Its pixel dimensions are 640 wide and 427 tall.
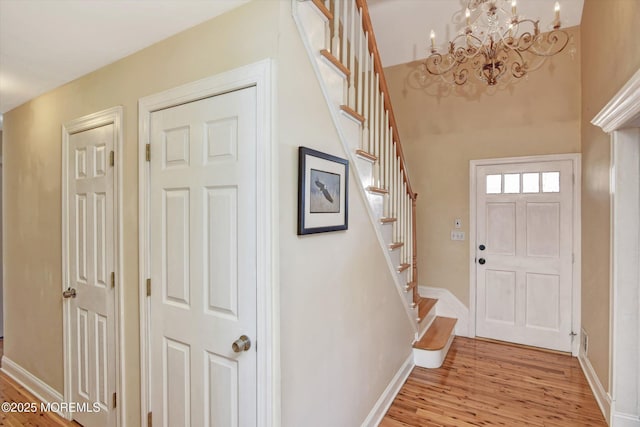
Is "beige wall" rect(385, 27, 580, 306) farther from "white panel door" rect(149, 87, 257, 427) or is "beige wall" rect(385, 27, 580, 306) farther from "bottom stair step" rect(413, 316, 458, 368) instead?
"white panel door" rect(149, 87, 257, 427)

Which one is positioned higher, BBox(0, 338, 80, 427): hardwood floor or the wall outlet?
the wall outlet

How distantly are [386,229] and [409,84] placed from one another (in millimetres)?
2442

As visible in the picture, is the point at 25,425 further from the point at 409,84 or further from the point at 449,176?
the point at 409,84

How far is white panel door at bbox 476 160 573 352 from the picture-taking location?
334 cm

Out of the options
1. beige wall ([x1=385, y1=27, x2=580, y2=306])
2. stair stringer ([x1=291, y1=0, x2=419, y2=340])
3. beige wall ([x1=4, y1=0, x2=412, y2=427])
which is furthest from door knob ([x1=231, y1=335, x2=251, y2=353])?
beige wall ([x1=385, y1=27, x2=580, y2=306])

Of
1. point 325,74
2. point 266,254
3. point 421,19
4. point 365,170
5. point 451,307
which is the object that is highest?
point 421,19

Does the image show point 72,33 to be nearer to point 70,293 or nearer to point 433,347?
point 70,293

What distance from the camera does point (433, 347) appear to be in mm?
3055

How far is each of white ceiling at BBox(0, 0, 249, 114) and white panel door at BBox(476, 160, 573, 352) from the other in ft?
10.9

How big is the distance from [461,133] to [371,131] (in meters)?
2.01

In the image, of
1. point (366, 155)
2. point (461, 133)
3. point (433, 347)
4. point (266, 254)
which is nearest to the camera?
point (266, 254)

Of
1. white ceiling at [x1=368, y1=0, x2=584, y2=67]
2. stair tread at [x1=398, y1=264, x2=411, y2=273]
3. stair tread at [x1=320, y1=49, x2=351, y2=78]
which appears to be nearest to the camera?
stair tread at [x1=320, y1=49, x2=351, y2=78]

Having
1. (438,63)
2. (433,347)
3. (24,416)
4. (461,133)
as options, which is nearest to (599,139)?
(461,133)

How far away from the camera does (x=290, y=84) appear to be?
1395mm
